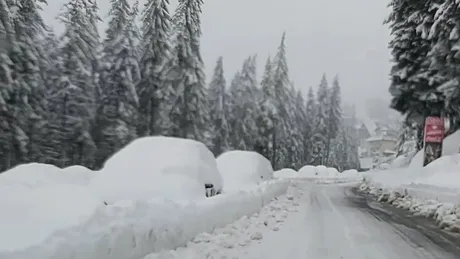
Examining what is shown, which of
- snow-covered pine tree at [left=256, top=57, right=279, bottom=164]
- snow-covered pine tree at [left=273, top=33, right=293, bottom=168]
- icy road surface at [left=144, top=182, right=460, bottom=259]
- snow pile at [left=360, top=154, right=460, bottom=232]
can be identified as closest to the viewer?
icy road surface at [left=144, top=182, right=460, bottom=259]

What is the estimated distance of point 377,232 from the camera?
9.30 metres

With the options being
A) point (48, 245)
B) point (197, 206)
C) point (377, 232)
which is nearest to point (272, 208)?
point (377, 232)

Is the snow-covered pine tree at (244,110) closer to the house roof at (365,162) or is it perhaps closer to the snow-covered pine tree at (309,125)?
the snow-covered pine tree at (309,125)

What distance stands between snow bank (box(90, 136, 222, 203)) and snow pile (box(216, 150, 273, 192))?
5.48 meters

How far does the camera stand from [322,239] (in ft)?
27.1

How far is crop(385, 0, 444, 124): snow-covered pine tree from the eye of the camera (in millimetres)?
23156

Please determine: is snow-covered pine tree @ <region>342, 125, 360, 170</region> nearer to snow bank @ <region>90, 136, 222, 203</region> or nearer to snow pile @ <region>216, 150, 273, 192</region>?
snow pile @ <region>216, 150, 273, 192</region>

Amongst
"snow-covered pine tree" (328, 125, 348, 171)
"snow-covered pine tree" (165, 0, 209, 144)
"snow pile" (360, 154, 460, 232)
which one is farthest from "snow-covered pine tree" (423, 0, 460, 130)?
"snow-covered pine tree" (328, 125, 348, 171)

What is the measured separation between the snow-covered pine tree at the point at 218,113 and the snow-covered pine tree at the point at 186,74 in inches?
533

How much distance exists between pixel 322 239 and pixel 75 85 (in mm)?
26510

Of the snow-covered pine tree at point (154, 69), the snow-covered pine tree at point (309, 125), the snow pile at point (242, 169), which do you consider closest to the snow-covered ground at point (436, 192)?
the snow pile at point (242, 169)

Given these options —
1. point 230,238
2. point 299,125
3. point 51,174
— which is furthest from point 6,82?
point 299,125

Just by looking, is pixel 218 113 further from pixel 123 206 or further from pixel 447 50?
pixel 123 206

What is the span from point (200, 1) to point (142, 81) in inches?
309
